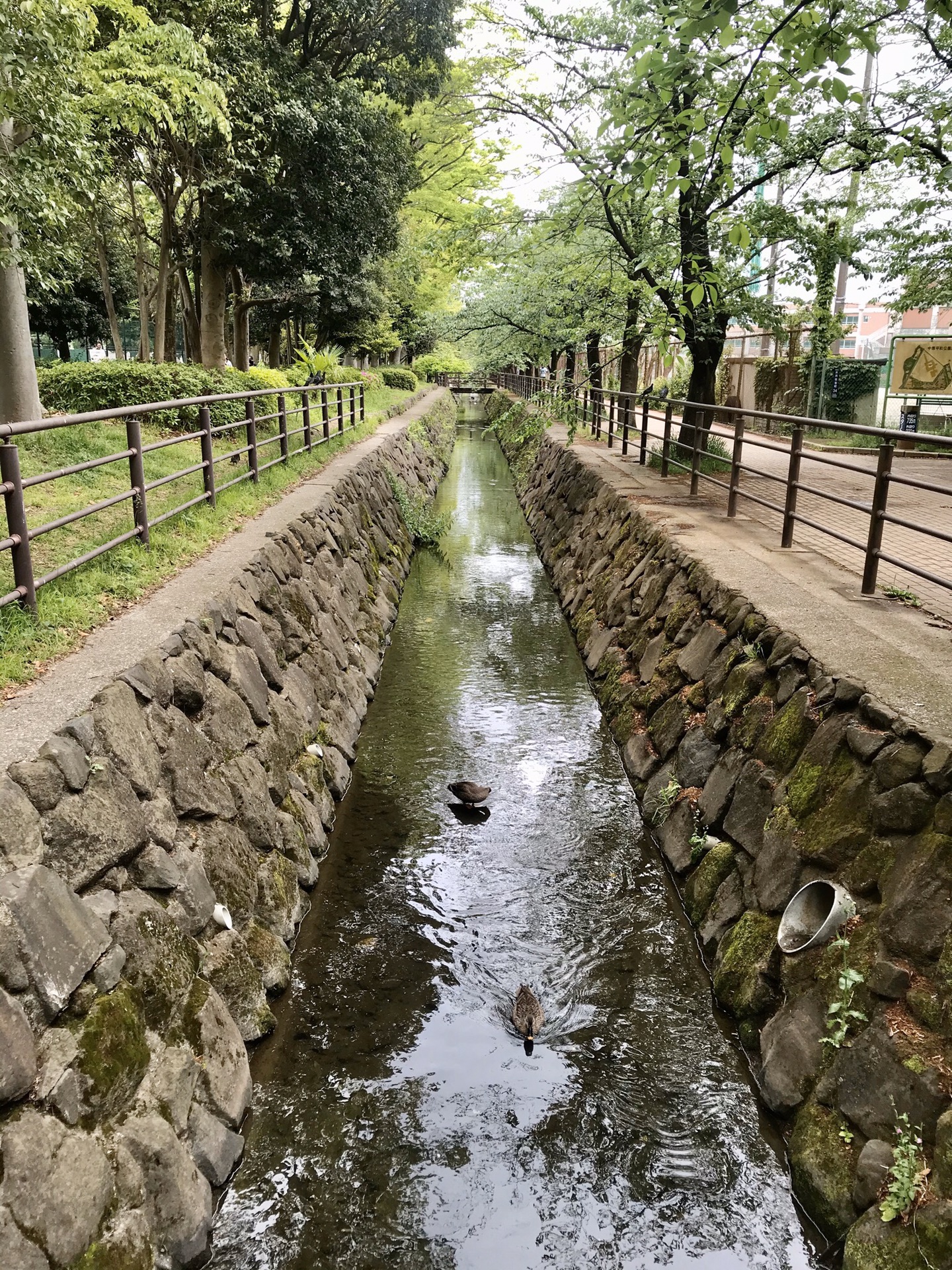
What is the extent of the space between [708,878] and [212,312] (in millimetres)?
16001

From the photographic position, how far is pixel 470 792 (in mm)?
6555

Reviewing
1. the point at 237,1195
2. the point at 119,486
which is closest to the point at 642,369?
the point at 119,486

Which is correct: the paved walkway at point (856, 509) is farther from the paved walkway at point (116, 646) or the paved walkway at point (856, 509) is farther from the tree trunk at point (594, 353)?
the tree trunk at point (594, 353)

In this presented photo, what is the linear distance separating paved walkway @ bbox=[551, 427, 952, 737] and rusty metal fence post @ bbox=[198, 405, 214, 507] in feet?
14.8

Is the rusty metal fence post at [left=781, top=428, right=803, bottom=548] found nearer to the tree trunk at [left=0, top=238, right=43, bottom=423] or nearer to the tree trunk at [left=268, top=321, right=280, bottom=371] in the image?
the tree trunk at [left=0, top=238, right=43, bottom=423]

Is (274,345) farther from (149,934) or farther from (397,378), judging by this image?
(149,934)

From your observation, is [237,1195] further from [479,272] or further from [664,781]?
[479,272]

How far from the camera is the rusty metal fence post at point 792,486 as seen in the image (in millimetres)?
7180

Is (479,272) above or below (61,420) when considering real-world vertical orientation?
above

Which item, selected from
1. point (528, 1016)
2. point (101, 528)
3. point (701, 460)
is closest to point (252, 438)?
point (101, 528)

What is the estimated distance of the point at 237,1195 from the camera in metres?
3.48

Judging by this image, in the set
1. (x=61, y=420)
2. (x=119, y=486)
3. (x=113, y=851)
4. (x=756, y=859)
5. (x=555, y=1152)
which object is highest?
(x=61, y=420)

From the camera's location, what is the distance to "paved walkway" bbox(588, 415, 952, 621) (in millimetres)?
7156

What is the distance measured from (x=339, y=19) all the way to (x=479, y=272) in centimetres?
796
